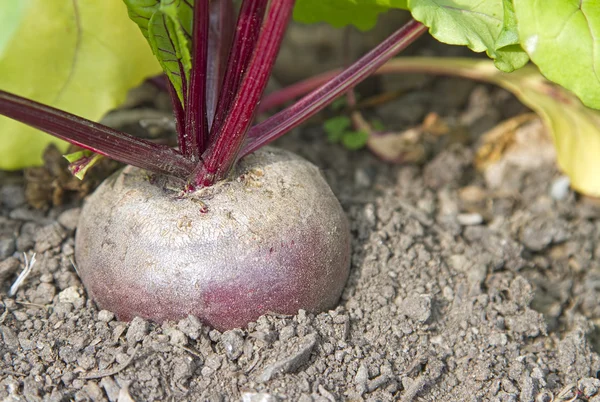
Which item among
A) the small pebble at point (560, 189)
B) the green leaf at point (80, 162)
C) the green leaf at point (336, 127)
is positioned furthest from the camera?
the green leaf at point (336, 127)

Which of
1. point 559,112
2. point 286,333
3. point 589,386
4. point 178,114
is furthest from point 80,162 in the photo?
point 559,112

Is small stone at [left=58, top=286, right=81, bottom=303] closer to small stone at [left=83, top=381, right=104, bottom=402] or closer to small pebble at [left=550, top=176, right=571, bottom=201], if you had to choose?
small stone at [left=83, top=381, right=104, bottom=402]

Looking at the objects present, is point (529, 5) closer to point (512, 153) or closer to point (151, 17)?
point (151, 17)

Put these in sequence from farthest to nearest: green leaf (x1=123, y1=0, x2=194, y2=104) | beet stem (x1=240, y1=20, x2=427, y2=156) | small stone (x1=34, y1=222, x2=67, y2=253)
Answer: small stone (x1=34, y1=222, x2=67, y2=253), beet stem (x1=240, y1=20, x2=427, y2=156), green leaf (x1=123, y1=0, x2=194, y2=104)

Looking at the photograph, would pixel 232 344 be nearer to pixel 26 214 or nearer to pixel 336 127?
pixel 26 214

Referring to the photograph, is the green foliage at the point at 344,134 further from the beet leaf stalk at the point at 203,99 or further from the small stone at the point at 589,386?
the small stone at the point at 589,386

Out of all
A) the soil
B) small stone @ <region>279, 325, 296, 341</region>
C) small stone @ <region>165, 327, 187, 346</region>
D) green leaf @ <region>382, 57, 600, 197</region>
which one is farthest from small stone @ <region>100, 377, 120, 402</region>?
green leaf @ <region>382, 57, 600, 197</region>

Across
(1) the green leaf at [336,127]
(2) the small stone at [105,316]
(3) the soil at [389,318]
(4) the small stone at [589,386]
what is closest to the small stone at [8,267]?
(3) the soil at [389,318]
